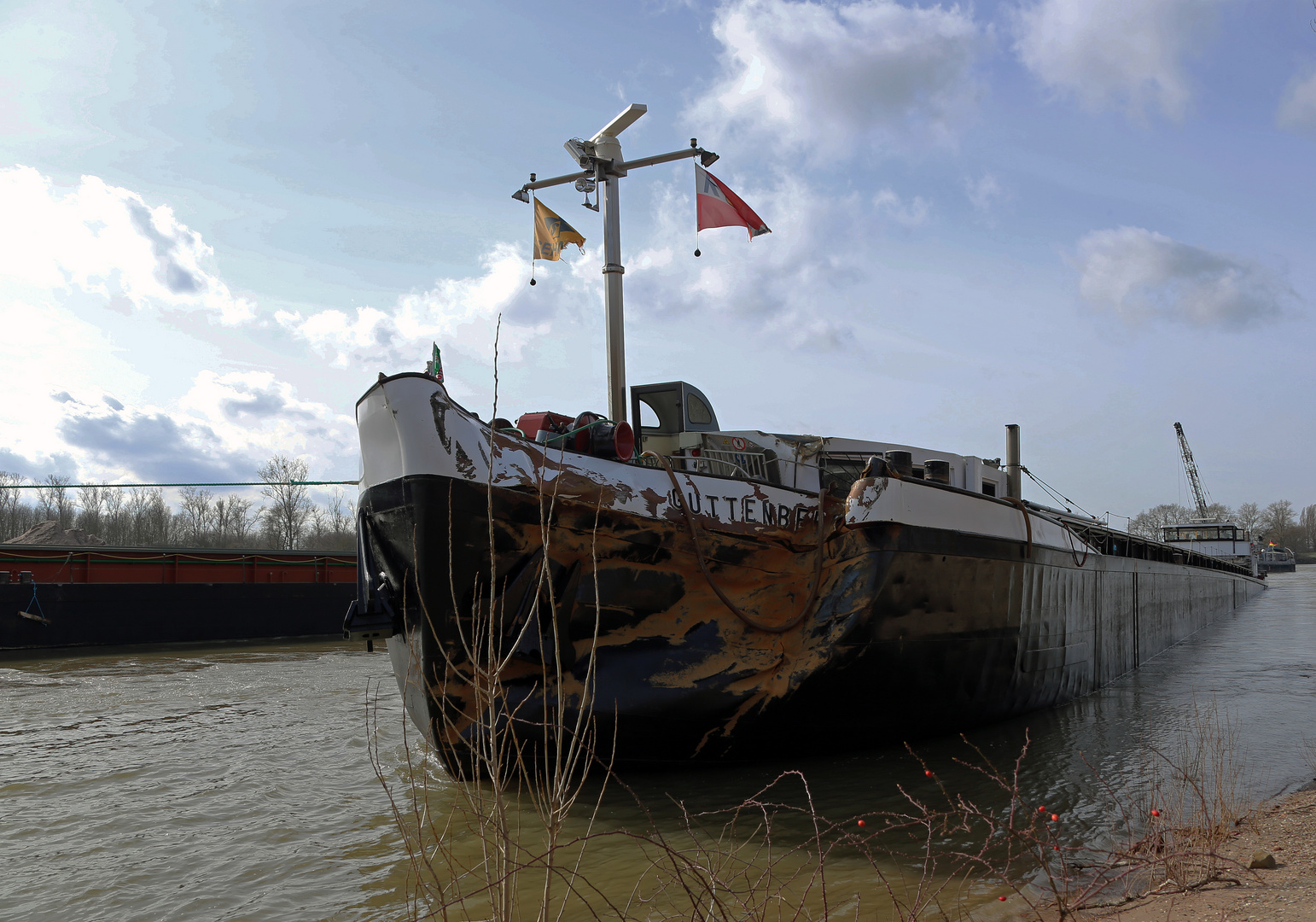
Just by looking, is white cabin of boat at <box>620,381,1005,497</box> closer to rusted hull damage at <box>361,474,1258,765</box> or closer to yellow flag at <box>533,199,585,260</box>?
rusted hull damage at <box>361,474,1258,765</box>

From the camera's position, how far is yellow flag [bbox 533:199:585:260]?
34.3ft

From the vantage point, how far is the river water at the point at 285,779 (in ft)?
14.9

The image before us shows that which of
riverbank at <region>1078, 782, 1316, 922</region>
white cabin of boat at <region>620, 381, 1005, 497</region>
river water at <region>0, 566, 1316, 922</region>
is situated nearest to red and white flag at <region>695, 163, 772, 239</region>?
white cabin of boat at <region>620, 381, 1005, 497</region>

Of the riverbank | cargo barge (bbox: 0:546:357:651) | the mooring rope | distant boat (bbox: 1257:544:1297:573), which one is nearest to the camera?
the riverbank

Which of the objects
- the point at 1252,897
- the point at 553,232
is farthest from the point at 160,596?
the point at 1252,897

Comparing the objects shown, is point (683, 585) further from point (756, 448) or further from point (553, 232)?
point (553, 232)

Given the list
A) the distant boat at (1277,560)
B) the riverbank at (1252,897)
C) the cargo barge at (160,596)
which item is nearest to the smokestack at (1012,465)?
the riverbank at (1252,897)

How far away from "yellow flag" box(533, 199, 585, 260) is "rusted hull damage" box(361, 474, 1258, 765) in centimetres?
534

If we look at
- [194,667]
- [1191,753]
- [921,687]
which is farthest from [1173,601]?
[194,667]

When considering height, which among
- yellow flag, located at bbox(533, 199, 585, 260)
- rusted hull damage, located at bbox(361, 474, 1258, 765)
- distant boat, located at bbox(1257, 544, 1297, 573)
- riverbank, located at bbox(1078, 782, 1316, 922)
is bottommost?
distant boat, located at bbox(1257, 544, 1297, 573)

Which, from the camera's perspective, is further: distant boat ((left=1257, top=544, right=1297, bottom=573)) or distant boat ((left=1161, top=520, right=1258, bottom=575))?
distant boat ((left=1257, top=544, right=1297, bottom=573))

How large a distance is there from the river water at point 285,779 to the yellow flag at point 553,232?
233 inches

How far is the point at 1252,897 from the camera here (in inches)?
154

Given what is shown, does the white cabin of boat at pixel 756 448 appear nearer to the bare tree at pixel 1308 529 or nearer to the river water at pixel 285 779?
the river water at pixel 285 779
